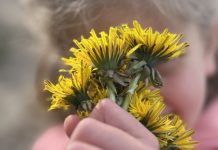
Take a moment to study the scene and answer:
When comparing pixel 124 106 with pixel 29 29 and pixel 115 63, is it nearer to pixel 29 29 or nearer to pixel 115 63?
pixel 115 63

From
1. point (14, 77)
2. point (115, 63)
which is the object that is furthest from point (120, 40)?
point (14, 77)

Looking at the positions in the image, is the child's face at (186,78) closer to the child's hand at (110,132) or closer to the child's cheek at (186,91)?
the child's cheek at (186,91)

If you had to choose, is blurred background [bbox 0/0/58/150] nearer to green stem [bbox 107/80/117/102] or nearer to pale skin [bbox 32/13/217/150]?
pale skin [bbox 32/13/217/150]

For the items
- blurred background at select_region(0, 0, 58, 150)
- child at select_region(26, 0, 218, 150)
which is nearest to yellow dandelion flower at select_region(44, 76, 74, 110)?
child at select_region(26, 0, 218, 150)

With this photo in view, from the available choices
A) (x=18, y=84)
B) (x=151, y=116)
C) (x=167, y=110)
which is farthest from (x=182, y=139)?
(x=18, y=84)

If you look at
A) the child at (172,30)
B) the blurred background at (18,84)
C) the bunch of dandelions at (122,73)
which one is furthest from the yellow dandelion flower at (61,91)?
the blurred background at (18,84)

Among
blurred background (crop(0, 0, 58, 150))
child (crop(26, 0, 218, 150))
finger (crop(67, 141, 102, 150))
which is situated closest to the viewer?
finger (crop(67, 141, 102, 150))
